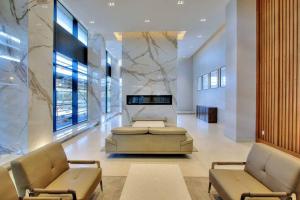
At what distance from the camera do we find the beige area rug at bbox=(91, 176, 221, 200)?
307 centimetres

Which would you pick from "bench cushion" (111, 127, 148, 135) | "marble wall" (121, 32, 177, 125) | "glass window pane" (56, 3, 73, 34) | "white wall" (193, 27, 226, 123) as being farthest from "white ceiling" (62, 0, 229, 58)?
"bench cushion" (111, 127, 148, 135)

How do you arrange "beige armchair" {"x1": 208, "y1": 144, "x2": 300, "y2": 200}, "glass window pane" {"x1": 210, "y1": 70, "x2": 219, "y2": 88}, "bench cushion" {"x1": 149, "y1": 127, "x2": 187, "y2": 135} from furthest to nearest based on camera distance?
"glass window pane" {"x1": 210, "y1": 70, "x2": 219, "y2": 88}
"bench cushion" {"x1": 149, "y1": 127, "x2": 187, "y2": 135}
"beige armchair" {"x1": 208, "y1": 144, "x2": 300, "y2": 200}

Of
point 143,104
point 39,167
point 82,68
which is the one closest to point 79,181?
point 39,167

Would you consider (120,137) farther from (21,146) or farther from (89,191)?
(89,191)

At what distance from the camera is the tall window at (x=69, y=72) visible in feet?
23.8

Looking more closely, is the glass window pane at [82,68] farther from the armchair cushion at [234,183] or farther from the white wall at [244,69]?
the armchair cushion at [234,183]

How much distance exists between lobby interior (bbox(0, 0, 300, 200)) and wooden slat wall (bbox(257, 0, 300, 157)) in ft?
0.09

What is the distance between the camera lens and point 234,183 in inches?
103

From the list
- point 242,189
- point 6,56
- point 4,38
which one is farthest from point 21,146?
point 242,189

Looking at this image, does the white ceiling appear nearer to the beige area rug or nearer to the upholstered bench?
the upholstered bench

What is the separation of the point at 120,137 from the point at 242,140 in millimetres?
3854

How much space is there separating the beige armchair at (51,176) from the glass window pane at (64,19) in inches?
223

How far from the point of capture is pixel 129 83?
9.97 meters

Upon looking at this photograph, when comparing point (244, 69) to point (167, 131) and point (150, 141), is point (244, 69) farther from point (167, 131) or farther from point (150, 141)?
point (150, 141)
